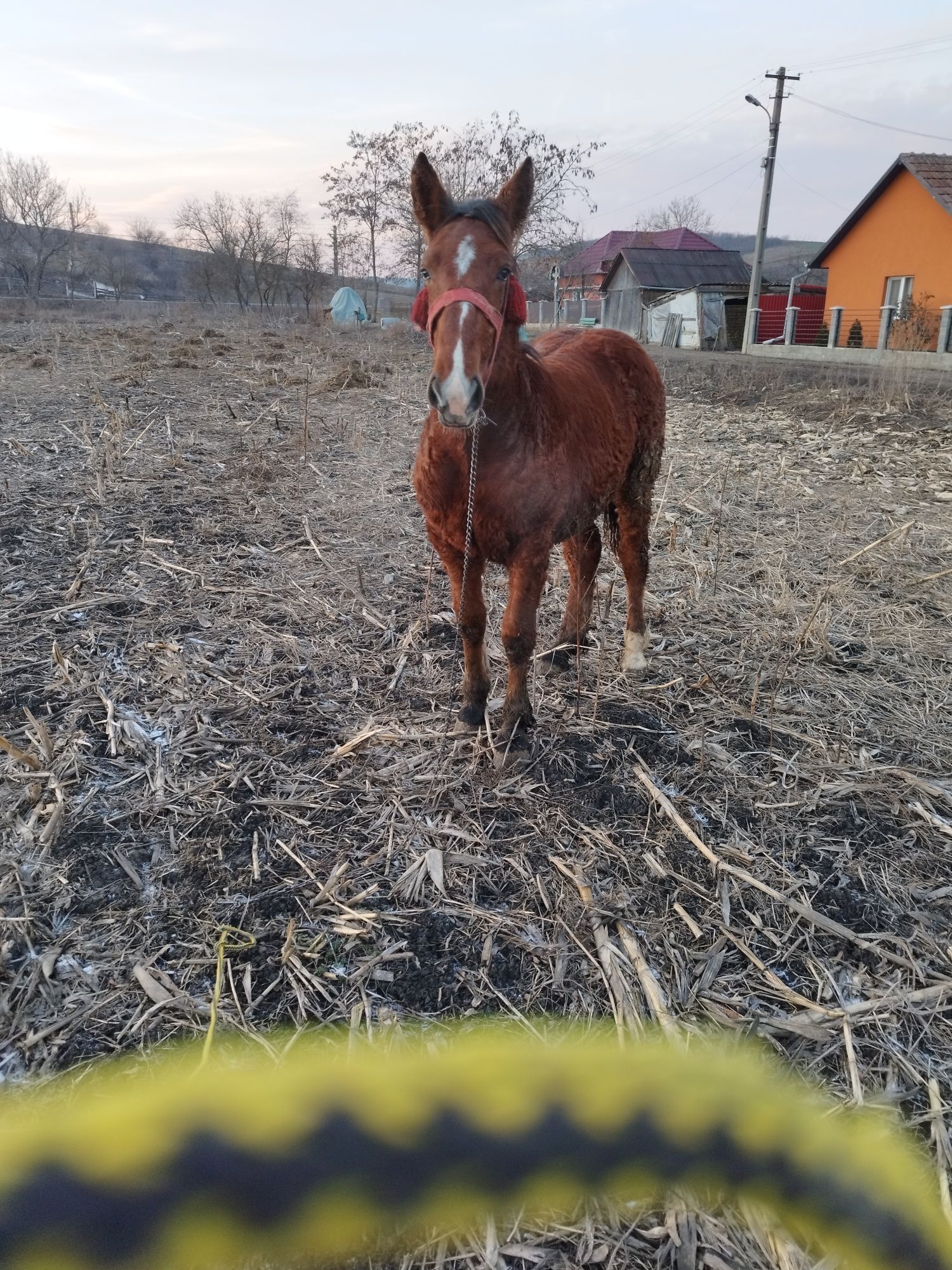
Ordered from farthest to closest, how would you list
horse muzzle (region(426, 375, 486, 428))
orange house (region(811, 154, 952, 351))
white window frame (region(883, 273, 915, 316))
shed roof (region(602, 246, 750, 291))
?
shed roof (region(602, 246, 750, 291)) → white window frame (region(883, 273, 915, 316)) → orange house (region(811, 154, 952, 351)) → horse muzzle (region(426, 375, 486, 428))

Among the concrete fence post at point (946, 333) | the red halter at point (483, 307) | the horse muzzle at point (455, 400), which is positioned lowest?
the horse muzzle at point (455, 400)

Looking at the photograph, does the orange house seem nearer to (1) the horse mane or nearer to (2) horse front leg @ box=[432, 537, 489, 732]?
(1) the horse mane

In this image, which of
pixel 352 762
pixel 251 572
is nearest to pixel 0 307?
pixel 251 572

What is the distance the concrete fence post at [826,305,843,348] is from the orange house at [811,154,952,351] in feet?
1.16

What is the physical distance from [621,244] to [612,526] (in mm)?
62985

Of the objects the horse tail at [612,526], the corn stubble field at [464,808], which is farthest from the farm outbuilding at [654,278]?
the horse tail at [612,526]

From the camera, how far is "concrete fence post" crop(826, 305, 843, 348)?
25.0m

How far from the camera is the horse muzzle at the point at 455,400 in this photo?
2443 mm

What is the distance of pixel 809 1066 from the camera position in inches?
83.4

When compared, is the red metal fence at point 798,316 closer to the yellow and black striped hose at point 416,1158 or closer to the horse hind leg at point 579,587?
the horse hind leg at point 579,587

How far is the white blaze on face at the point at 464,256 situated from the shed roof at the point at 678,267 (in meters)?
43.1

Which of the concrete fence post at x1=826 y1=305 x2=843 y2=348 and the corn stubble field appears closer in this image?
the corn stubble field

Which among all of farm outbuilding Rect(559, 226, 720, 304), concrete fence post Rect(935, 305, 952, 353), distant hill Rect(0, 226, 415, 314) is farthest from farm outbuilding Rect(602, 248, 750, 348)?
concrete fence post Rect(935, 305, 952, 353)

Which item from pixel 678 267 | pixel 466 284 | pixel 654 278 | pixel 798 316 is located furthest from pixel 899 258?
pixel 466 284
